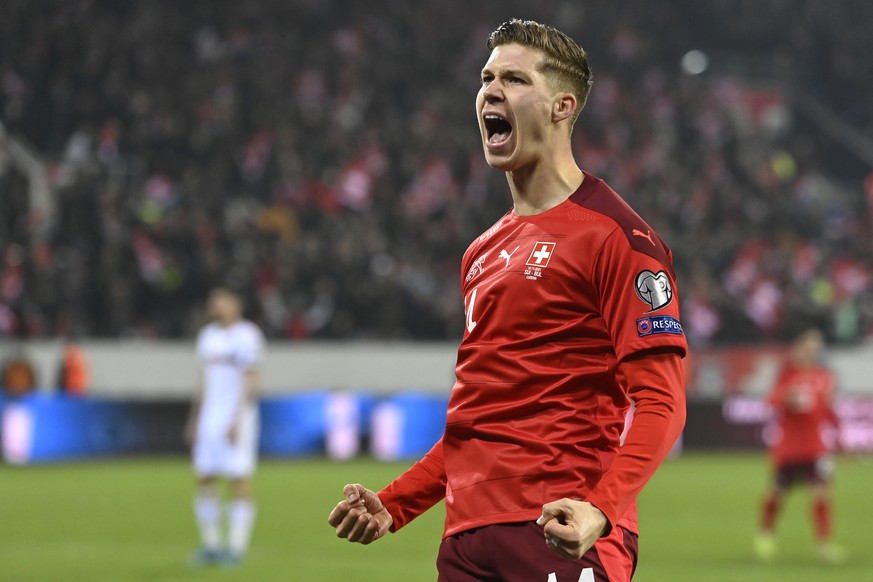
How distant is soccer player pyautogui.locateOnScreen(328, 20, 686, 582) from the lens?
9.95 feet

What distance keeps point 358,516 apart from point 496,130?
0.97 meters

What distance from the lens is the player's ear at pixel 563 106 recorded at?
327cm

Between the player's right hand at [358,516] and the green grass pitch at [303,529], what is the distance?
6792 mm

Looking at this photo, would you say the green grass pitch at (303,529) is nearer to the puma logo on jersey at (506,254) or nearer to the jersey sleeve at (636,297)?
the puma logo on jersey at (506,254)

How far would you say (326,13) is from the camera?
1071 inches

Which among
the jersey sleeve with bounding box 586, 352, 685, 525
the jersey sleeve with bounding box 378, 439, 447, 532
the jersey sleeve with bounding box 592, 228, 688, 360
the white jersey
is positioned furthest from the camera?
the white jersey

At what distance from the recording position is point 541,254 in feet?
10.5

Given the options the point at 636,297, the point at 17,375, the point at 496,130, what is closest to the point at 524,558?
the point at 636,297

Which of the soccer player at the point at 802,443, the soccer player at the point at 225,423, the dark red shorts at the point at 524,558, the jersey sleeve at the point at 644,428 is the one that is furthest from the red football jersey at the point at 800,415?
the jersey sleeve at the point at 644,428

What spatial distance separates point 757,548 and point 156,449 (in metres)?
11.3

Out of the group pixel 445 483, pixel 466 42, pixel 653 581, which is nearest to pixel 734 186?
pixel 466 42

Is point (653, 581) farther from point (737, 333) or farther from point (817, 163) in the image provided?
point (817, 163)

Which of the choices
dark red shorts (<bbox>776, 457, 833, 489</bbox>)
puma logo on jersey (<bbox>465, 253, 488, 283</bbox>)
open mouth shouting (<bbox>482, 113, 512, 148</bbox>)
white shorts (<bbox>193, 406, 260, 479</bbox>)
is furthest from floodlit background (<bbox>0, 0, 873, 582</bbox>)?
open mouth shouting (<bbox>482, 113, 512, 148</bbox>)

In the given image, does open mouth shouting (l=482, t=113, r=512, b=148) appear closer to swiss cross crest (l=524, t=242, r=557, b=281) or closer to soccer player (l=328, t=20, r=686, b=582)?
soccer player (l=328, t=20, r=686, b=582)
